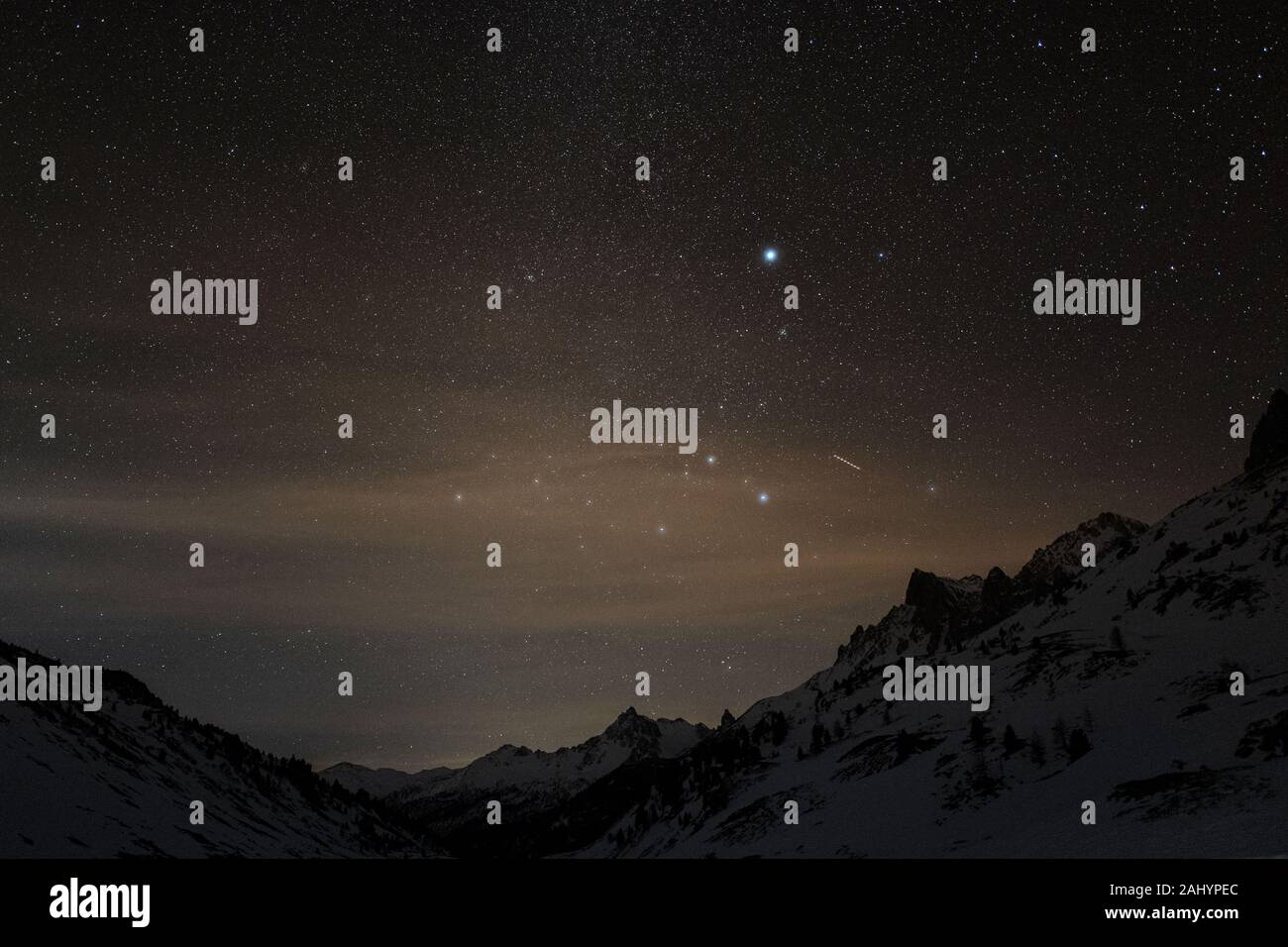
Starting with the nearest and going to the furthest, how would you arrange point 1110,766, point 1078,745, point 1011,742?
point 1110,766 → point 1078,745 → point 1011,742

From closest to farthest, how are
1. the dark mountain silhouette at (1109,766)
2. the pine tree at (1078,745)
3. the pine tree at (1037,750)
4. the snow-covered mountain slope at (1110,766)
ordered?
the snow-covered mountain slope at (1110,766) < the dark mountain silhouette at (1109,766) < the pine tree at (1078,745) < the pine tree at (1037,750)

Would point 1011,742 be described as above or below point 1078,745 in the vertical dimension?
below

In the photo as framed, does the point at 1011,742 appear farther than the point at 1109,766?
Yes

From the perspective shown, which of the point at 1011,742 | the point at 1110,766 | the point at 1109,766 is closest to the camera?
the point at 1110,766

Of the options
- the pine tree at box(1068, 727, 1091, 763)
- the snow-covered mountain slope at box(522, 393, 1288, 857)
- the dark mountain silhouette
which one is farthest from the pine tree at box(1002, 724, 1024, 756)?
the pine tree at box(1068, 727, 1091, 763)

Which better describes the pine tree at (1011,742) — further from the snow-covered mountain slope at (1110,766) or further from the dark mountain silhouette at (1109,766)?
the dark mountain silhouette at (1109,766)

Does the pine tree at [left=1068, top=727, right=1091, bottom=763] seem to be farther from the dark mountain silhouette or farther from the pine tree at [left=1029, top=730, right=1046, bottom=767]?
the pine tree at [left=1029, top=730, right=1046, bottom=767]

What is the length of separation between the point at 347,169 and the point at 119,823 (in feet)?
462

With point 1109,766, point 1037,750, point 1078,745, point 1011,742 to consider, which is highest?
point 1078,745

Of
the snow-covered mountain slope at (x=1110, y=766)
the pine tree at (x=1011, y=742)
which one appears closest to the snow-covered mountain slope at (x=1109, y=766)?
the pine tree at (x=1011, y=742)

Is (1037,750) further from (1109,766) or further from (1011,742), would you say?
(1109,766)

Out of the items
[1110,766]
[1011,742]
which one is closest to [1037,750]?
[1011,742]

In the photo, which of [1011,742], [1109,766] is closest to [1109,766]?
[1109,766]
